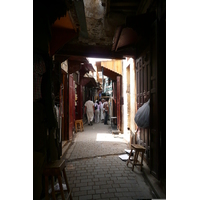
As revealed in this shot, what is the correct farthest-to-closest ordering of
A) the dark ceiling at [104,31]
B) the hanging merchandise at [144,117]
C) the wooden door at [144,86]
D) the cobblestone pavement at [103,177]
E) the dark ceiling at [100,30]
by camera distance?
the dark ceiling at [100,30] < the dark ceiling at [104,31] < the wooden door at [144,86] < the hanging merchandise at [144,117] < the cobblestone pavement at [103,177]

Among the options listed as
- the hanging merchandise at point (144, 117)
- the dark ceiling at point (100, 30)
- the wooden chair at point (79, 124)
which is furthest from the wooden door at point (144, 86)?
the wooden chair at point (79, 124)

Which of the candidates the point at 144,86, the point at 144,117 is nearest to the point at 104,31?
the point at 144,86

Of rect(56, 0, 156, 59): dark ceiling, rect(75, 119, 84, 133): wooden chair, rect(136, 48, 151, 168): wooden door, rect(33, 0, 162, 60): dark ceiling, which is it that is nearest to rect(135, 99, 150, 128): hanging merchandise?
rect(136, 48, 151, 168): wooden door

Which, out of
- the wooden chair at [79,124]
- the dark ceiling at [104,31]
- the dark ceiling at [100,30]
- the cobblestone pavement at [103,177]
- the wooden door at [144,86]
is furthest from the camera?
the wooden chair at [79,124]

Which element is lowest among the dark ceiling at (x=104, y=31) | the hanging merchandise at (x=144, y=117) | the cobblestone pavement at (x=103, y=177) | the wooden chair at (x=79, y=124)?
the cobblestone pavement at (x=103, y=177)

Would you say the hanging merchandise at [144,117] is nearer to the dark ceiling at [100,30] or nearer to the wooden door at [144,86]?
the wooden door at [144,86]

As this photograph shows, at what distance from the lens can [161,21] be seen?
3.54 m

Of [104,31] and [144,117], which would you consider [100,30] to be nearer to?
[104,31]

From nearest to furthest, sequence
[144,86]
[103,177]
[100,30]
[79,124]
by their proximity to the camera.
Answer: [103,177], [144,86], [100,30], [79,124]

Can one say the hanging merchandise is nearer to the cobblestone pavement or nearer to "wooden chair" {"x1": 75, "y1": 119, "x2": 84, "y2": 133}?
the cobblestone pavement

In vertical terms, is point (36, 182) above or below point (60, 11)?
below

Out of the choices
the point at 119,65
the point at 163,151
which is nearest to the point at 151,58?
the point at 163,151

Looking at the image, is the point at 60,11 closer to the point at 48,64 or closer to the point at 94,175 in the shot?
the point at 48,64

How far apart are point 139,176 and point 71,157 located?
2.45 m
